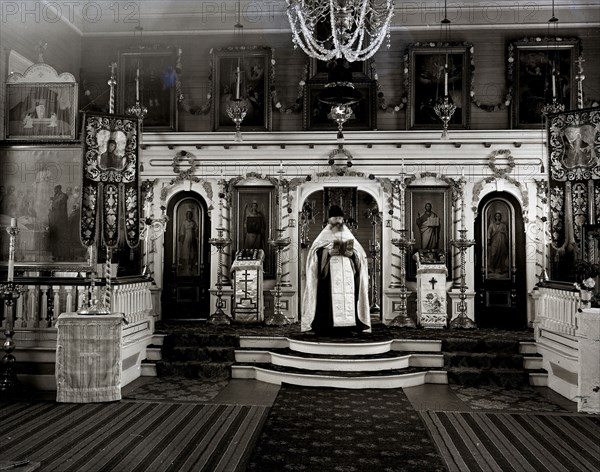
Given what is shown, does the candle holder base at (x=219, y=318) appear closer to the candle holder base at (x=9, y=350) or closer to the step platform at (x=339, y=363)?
the step platform at (x=339, y=363)

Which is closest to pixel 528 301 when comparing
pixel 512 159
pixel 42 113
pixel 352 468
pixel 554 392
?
pixel 512 159

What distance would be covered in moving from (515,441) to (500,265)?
6.56 metres

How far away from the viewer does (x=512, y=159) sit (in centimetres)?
1160

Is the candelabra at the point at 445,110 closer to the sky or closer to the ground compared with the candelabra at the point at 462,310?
closer to the sky

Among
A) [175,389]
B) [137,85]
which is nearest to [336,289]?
[175,389]

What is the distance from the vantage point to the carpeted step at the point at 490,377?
8.27 m

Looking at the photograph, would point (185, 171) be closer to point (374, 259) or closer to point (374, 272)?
point (374, 259)

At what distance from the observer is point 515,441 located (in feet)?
18.2

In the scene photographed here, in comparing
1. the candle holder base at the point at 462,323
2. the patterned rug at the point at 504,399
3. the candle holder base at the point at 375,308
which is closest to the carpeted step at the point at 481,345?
the patterned rug at the point at 504,399

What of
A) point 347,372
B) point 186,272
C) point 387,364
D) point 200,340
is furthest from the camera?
point 186,272

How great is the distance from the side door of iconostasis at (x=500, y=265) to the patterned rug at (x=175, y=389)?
19.0 feet

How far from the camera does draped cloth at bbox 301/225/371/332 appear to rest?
9.36 meters

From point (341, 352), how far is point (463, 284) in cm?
336

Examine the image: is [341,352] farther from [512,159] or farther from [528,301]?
[512,159]
